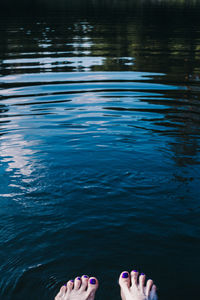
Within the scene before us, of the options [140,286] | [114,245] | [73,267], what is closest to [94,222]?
[114,245]

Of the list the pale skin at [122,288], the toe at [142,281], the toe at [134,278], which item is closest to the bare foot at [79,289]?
the pale skin at [122,288]

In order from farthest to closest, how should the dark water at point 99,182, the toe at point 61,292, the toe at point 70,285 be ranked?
the dark water at point 99,182 < the toe at point 70,285 < the toe at point 61,292

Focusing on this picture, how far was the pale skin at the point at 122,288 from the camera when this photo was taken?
12.7 feet

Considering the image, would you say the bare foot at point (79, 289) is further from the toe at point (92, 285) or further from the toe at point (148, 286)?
the toe at point (148, 286)

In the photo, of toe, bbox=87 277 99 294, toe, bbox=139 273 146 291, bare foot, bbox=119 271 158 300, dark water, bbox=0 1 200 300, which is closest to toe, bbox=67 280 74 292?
dark water, bbox=0 1 200 300

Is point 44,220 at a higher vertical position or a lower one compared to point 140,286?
higher

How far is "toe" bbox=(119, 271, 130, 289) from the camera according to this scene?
12.7ft

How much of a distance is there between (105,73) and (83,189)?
942 centimetres

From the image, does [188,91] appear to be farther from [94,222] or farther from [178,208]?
[94,222]

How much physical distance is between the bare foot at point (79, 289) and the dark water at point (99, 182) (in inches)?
3.8

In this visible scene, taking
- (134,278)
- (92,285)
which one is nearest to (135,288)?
(134,278)

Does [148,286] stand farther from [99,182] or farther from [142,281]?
[99,182]

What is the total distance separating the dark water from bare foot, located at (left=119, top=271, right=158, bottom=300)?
0.36 ft

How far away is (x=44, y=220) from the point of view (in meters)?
4.91
